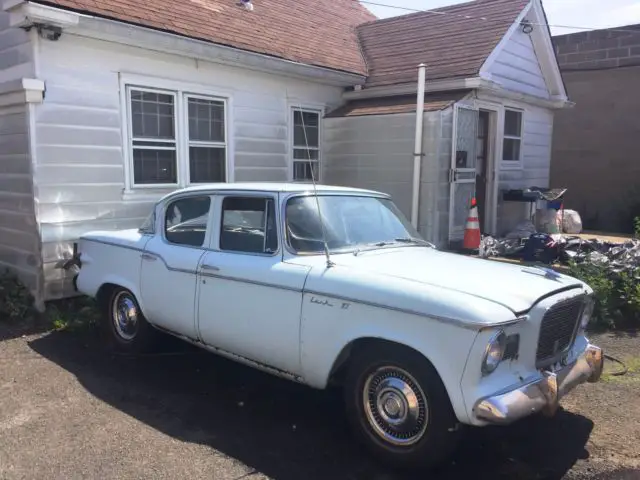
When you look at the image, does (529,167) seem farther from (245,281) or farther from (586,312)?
(245,281)

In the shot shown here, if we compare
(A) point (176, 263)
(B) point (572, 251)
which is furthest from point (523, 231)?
(A) point (176, 263)

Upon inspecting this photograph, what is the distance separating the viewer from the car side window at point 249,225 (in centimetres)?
409

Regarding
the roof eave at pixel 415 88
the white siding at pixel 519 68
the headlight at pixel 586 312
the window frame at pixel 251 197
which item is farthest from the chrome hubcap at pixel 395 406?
the white siding at pixel 519 68

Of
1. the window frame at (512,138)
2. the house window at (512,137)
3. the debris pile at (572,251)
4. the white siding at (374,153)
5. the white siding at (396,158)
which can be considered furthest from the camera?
the house window at (512,137)

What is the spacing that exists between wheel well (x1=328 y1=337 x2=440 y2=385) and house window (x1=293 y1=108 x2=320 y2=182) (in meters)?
6.05

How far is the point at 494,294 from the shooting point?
127 inches

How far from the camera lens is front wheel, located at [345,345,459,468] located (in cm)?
311

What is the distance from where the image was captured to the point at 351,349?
3.54 m

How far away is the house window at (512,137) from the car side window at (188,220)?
751 centimetres

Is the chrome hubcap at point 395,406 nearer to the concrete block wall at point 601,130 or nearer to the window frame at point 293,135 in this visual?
the window frame at point 293,135

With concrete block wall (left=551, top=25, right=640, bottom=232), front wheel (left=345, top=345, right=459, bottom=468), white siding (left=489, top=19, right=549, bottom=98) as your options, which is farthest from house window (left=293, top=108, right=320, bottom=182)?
concrete block wall (left=551, top=25, right=640, bottom=232)

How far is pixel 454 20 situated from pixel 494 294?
8742 mm

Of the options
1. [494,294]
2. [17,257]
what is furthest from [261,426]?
[17,257]

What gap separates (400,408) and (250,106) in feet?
20.5
